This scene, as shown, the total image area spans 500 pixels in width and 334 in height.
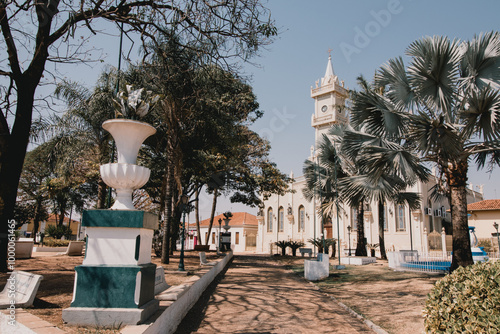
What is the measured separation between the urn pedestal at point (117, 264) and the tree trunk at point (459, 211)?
9.37m

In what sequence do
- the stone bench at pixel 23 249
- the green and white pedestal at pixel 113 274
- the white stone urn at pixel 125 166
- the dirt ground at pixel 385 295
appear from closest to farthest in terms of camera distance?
the green and white pedestal at pixel 113 274 < the white stone urn at pixel 125 166 < the dirt ground at pixel 385 295 < the stone bench at pixel 23 249

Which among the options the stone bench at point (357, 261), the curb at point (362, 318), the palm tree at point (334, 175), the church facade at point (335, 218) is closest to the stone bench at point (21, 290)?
the curb at point (362, 318)

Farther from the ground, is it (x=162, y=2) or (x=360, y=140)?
(x=162, y=2)

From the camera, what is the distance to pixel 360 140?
1296 centimetres

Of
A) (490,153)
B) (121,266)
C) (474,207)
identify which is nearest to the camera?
(121,266)

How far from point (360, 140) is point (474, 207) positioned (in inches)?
944

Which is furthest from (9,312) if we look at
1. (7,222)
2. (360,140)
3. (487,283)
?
(360,140)

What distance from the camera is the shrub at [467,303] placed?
339cm

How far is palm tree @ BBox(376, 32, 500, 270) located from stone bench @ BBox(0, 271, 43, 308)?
32.9ft

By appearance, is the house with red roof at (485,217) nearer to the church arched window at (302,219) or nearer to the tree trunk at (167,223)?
the church arched window at (302,219)

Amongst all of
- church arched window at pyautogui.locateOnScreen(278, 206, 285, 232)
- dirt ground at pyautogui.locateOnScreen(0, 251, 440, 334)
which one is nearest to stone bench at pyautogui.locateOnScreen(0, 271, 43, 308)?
dirt ground at pyautogui.locateOnScreen(0, 251, 440, 334)

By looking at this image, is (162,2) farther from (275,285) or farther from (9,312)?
(275,285)

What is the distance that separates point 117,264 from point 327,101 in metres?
41.2

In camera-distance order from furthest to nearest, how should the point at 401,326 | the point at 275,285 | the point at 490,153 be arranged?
the point at 490,153, the point at 275,285, the point at 401,326
